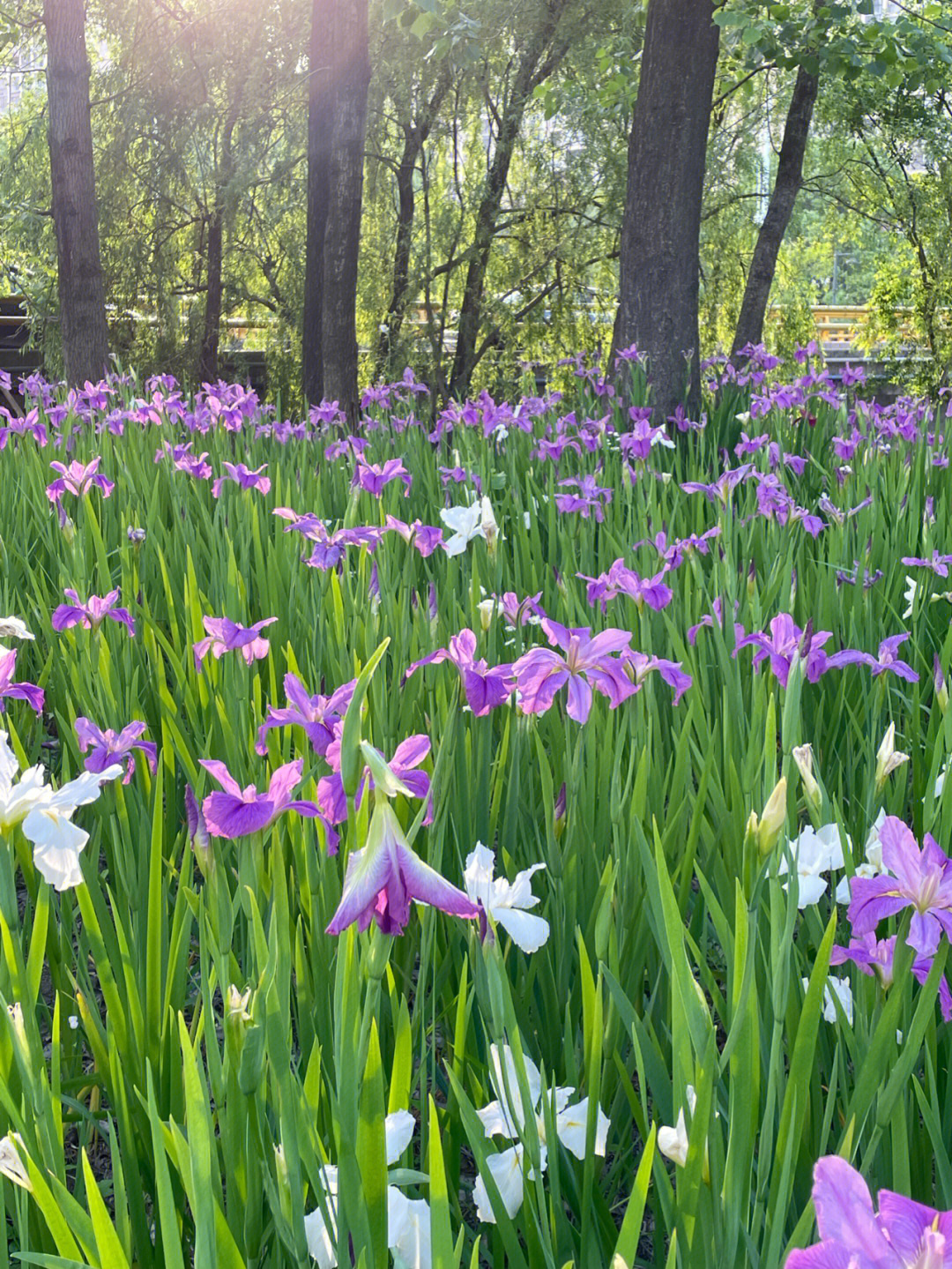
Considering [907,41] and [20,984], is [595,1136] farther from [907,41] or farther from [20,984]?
[907,41]

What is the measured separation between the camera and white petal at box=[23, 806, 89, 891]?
0.82 meters

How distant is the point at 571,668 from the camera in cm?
112

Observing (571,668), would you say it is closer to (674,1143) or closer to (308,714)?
(308,714)

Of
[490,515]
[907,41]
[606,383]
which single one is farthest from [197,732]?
[907,41]

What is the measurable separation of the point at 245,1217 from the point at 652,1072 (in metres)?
0.31

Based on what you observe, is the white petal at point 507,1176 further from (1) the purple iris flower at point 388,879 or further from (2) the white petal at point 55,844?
(2) the white petal at point 55,844

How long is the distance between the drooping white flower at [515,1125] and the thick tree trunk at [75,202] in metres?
6.93

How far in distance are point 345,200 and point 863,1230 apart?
6.81 m

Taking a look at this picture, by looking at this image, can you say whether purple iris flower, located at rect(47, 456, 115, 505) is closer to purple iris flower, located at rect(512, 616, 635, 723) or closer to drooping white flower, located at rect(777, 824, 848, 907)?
purple iris flower, located at rect(512, 616, 635, 723)

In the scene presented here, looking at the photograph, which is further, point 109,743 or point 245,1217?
point 109,743

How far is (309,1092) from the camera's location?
0.79 meters

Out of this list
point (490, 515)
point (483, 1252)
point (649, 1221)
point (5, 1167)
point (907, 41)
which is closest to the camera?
point (5, 1167)

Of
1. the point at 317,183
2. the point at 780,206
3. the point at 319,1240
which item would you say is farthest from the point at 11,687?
the point at 780,206

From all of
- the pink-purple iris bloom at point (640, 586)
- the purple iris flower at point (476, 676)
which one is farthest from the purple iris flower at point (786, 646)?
the purple iris flower at point (476, 676)
